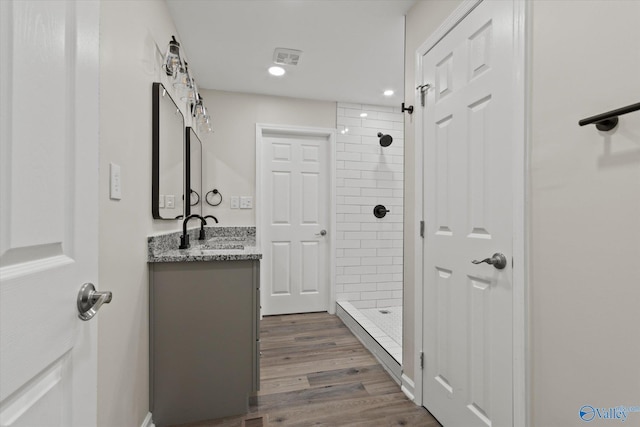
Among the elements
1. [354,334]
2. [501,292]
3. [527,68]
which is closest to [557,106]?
[527,68]

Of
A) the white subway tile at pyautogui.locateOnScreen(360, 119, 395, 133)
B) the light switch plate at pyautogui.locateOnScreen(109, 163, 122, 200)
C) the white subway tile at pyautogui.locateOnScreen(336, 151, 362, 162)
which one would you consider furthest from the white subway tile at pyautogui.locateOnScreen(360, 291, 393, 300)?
the light switch plate at pyautogui.locateOnScreen(109, 163, 122, 200)

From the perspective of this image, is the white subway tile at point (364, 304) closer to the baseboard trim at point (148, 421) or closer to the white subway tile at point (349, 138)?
the white subway tile at point (349, 138)

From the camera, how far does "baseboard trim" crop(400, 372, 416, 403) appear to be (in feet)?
6.06

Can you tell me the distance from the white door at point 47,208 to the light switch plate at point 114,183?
53cm

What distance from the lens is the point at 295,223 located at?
11.4 feet

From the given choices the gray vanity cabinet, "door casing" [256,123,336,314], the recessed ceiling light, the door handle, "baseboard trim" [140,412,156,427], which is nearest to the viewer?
the door handle

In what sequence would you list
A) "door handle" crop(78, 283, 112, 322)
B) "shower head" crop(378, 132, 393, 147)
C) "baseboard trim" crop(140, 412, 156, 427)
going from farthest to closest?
"shower head" crop(378, 132, 393, 147) < "baseboard trim" crop(140, 412, 156, 427) < "door handle" crop(78, 283, 112, 322)

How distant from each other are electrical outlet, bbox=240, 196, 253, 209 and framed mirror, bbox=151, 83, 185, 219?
0.90m

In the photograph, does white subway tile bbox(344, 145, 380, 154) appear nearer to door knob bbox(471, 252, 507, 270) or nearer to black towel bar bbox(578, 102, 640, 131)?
door knob bbox(471, 252, 507, 270)

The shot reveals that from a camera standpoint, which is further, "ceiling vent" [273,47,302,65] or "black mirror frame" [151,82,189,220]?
"ceiling vent" [273,47,302,65]

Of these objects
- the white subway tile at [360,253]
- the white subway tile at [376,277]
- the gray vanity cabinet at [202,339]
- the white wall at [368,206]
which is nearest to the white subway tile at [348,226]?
the white wall at [368,206]

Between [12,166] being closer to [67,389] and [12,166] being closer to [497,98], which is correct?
[67,389]

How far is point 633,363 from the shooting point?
31.8 inches

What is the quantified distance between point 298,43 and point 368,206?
6.23 ft
